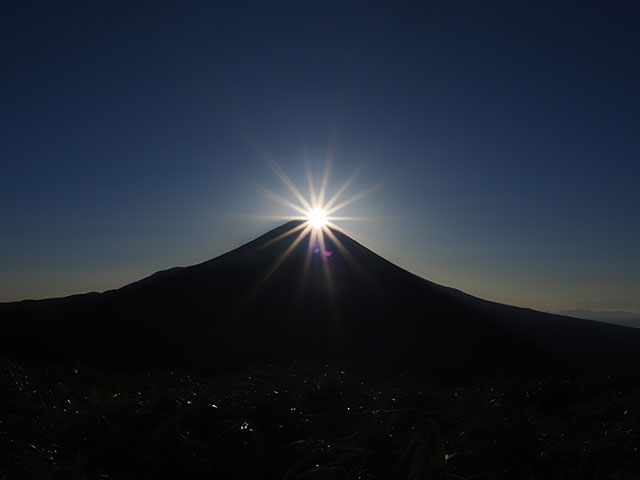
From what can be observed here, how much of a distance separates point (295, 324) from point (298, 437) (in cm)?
3470

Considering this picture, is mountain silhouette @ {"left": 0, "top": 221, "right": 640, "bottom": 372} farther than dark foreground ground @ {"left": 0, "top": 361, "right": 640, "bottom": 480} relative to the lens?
Yes

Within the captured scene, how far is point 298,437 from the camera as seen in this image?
5.93 m

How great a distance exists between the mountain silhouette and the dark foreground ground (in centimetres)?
2453

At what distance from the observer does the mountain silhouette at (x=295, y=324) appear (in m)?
33.8

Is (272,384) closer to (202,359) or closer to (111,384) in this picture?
(111,384)

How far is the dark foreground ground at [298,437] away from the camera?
16.7 ft

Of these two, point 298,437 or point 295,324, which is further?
point 295,324

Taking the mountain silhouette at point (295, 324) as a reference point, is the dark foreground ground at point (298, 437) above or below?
below

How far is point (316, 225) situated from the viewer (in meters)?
65.9

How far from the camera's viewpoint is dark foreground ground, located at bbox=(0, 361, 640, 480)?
509 cm

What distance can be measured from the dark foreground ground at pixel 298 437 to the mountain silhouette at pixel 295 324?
2453 centimetres

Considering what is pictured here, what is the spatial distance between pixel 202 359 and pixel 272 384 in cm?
2535

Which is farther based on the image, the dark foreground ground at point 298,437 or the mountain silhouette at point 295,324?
the mountain silhouette at point 295,324

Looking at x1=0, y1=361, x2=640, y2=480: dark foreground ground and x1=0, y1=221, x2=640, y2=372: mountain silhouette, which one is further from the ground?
x1=0, y1=221, x2=640, y2=372: mountain silhouette
